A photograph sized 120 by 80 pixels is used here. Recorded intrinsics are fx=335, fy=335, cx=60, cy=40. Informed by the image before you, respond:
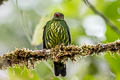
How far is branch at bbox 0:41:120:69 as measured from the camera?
2.81 meters

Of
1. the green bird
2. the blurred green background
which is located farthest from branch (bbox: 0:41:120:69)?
the green bird

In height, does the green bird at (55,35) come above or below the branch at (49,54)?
above

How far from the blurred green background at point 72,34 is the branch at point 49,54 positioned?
76 millimetres

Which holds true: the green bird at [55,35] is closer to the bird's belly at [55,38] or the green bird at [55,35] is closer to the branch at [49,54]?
the bird's belly at [55,38]

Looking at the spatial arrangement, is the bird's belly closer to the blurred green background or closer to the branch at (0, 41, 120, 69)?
the blurred green background

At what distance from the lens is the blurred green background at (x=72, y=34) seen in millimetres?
3090

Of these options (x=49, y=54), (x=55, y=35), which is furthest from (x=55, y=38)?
(x=49, y=54)

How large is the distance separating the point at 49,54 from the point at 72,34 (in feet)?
5.66

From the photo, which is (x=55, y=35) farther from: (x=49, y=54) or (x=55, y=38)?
(x=49, y=54)

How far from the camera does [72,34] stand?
462cm

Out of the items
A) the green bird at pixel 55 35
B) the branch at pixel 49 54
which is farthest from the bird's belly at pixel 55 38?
the branch at pixel 49 54

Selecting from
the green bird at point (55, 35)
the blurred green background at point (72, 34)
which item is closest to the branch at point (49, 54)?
the blurred green background at point (72, 34)

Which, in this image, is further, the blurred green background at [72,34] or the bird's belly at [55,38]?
the bird's belly at [55,38]

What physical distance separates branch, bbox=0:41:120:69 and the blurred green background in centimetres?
8
